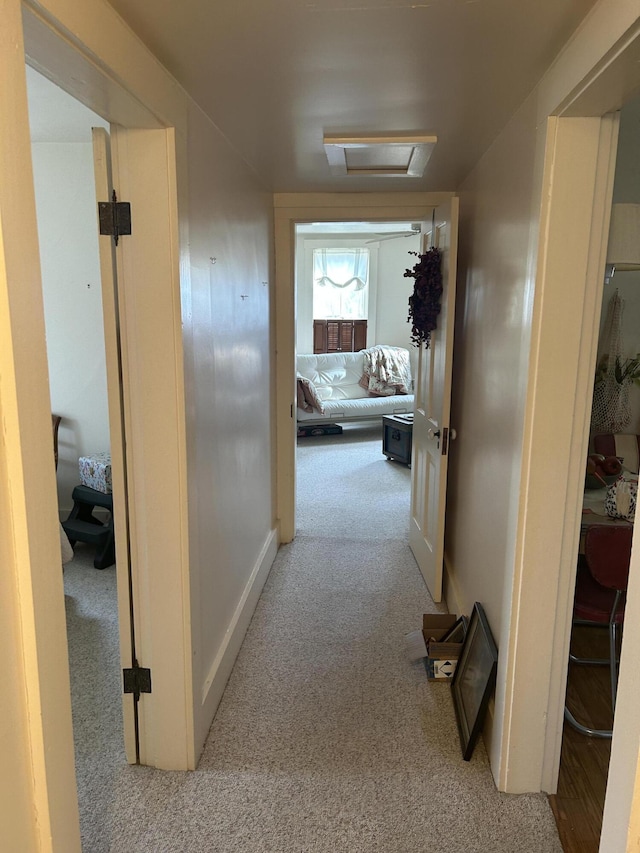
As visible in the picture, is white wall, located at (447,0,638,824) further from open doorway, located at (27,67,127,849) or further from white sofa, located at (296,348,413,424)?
white sofa, located at (296,348,413,424)

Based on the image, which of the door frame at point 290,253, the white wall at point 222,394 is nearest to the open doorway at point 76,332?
the white wall at point 222,394

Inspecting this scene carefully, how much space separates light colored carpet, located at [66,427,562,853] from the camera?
1.69 metres

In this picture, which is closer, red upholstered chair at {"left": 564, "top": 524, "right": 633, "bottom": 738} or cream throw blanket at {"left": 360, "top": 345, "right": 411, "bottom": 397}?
red upholstered chair at {"left": 564, "top": 524, "right": 633, "bottom": 738}

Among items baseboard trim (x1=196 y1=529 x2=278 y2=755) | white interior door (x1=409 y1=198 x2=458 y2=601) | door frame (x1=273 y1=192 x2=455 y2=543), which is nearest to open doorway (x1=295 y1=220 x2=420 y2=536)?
door frame (x1=273 y1=192 x2=455 y2=543)

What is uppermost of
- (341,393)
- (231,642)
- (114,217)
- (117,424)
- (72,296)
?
(114,217)

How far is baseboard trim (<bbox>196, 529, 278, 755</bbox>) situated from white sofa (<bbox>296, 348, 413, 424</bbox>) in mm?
3316

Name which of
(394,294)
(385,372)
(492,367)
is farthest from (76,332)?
(394,294)

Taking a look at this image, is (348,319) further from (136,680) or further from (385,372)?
(136,680)

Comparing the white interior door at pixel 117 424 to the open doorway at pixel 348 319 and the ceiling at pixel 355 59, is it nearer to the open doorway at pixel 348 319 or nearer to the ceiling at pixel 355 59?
the ceiling at pixel 355 59

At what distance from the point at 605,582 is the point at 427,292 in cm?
163

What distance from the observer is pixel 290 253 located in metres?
3.50

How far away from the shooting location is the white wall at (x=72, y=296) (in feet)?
11.6

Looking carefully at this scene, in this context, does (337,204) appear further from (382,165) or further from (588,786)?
(588,786)

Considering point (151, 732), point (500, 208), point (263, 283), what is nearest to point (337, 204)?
point (263, 283)
